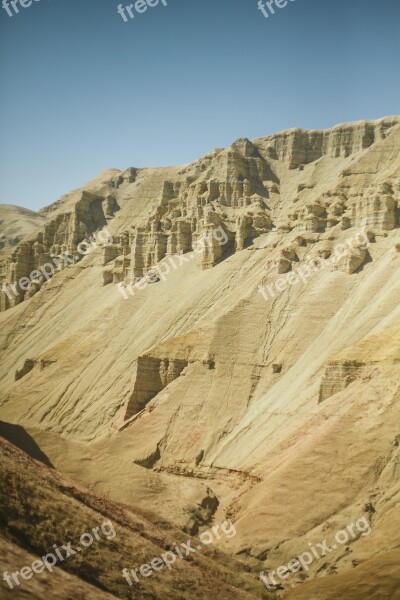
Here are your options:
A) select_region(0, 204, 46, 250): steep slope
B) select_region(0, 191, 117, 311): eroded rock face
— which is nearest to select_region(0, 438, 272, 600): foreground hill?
select_region(0, 191, 117, 311): eroded rock face

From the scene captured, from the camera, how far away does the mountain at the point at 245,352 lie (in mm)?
27609

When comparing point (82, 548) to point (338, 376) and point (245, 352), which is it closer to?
point (338, 376)

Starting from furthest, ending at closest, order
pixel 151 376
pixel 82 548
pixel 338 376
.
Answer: pixel 151 376, pixel 338 376, pixel 82 548

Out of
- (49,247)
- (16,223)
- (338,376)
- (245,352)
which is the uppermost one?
(16,223)

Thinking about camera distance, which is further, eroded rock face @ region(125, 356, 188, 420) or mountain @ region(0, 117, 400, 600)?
eroded rock face @ region(125, 356, 188, 420)

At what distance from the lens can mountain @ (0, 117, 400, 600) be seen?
27.6 m

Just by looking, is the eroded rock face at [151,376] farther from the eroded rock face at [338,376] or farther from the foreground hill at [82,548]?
the foreground hill at [82,548]

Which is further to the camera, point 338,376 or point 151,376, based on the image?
point 151,376

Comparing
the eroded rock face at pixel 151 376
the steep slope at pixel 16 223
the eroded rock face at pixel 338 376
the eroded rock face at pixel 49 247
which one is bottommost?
the eroded rock face at pixel 338 376

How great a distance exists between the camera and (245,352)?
150 ft

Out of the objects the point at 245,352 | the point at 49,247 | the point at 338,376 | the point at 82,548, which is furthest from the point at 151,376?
the point at 49,247

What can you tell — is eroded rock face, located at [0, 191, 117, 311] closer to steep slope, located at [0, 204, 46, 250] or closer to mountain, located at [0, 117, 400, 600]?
mountain, located at [0, 117, 400, 600]

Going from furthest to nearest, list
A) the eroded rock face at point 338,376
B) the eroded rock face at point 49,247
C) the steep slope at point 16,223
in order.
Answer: the steep slope at point 16,223 → the eroded rock face at point 49,247 → the eroded rock face at point 338,376

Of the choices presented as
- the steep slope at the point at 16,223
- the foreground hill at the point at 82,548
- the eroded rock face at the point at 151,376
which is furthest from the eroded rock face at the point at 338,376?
the steep slope at the point at 16,223
